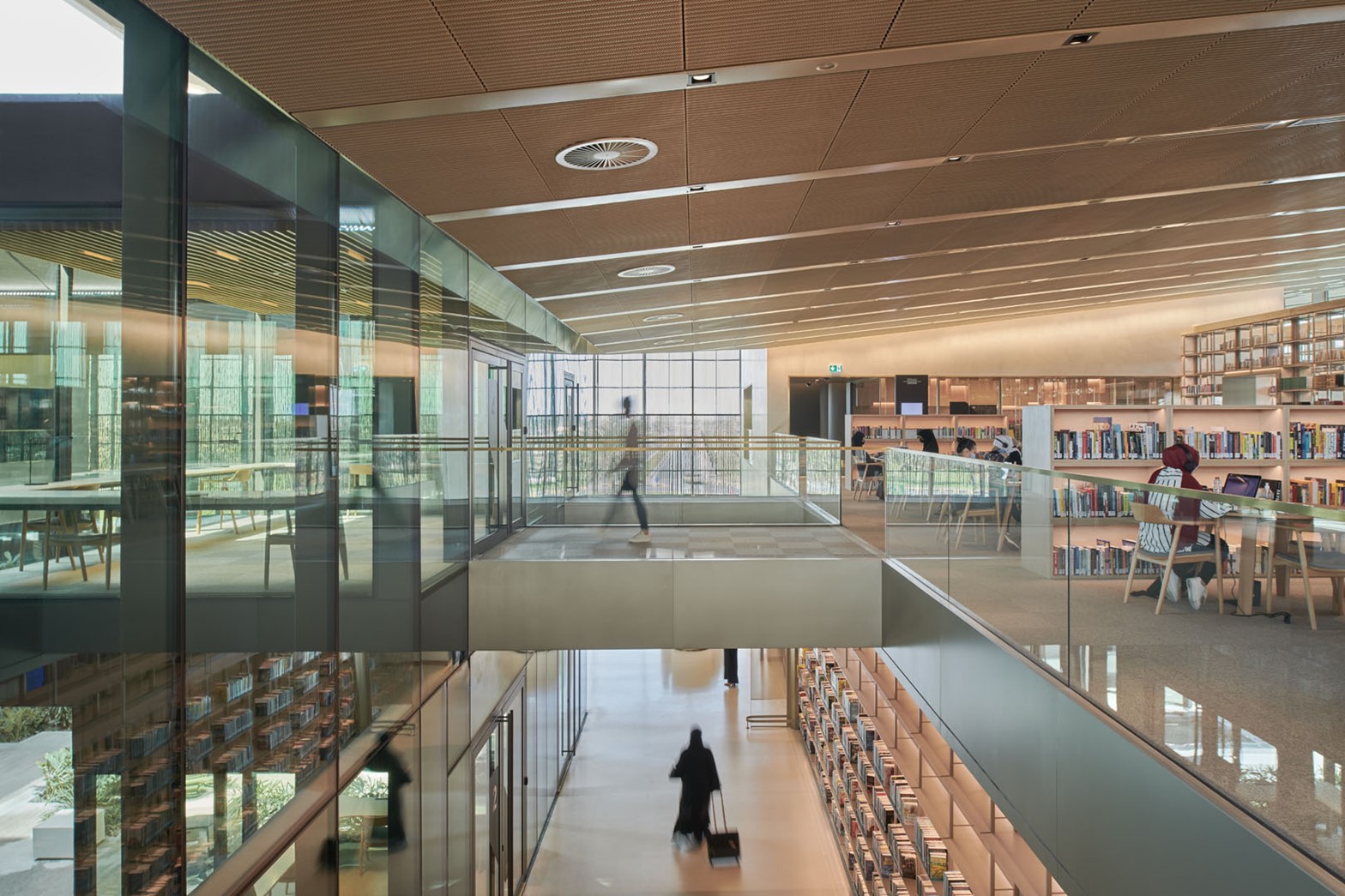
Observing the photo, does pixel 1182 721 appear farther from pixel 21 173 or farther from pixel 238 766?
pixel 21 173

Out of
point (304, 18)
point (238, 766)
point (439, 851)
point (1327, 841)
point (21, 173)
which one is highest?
point (304, 18)

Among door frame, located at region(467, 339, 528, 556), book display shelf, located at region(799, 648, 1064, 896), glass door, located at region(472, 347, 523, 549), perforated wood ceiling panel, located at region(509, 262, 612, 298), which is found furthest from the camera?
perforated wood ceiling panel, located at region(509, 262, 612, 298)

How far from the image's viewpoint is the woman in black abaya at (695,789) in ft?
32.4

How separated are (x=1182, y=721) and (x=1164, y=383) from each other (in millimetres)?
17422

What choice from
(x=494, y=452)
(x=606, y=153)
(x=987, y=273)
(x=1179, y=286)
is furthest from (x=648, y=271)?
(x=1179, y=286)

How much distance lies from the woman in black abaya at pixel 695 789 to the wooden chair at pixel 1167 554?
23.7 feet

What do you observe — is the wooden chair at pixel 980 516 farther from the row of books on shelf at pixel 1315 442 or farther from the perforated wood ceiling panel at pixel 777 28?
the row of books on shelf at pixel 1315 442

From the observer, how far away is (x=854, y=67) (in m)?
3.70

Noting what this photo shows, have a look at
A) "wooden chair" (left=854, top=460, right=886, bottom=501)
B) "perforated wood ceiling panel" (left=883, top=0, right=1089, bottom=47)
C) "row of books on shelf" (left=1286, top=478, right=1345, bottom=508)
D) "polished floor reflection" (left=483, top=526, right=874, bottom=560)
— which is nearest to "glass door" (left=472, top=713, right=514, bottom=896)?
"polished floor reflection" (left=483, top=526, right=874, bottom=560)

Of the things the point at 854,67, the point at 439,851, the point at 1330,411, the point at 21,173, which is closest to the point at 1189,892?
the point at 854,67

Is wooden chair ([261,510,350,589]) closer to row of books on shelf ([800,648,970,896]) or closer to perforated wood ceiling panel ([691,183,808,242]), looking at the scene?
perforated wood ceiling panel ([691,183,808,242])

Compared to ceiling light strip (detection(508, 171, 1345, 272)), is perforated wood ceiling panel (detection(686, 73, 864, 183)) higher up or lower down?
lower down

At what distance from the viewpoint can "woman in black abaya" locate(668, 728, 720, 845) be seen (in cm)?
988

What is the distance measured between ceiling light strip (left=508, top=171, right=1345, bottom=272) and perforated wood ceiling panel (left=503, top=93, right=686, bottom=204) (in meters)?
2.42
